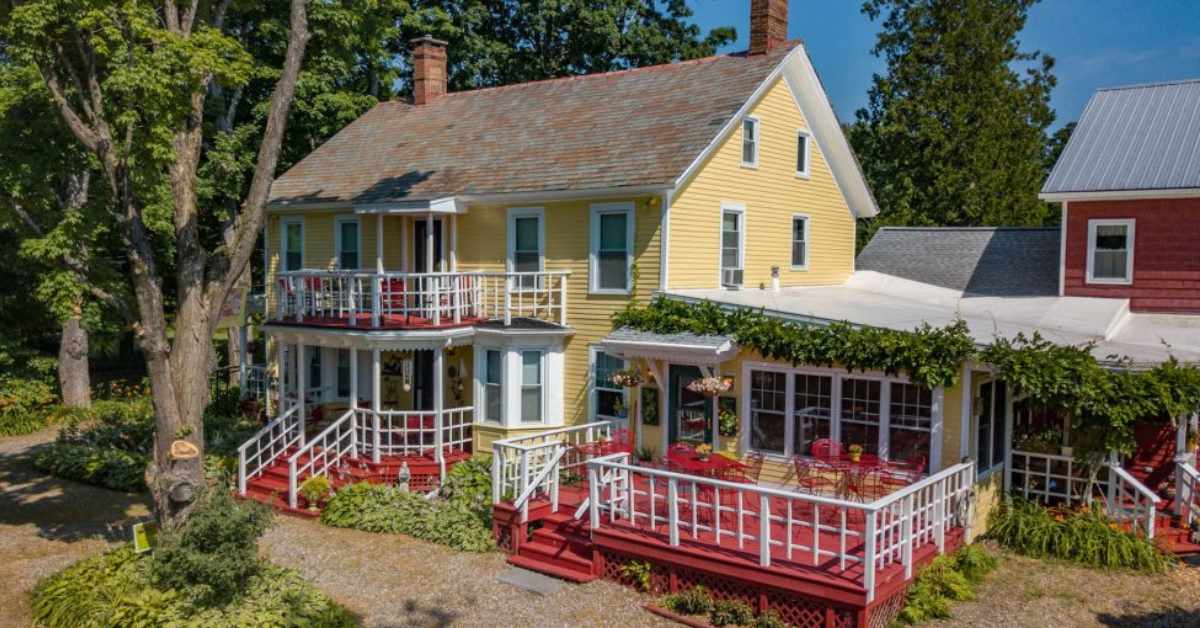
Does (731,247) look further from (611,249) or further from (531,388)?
(531,388)

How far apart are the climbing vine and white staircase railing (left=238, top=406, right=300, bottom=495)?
10.4 meters

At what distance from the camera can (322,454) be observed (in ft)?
56.2

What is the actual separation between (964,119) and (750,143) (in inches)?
535

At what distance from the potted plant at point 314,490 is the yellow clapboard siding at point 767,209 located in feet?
23.9

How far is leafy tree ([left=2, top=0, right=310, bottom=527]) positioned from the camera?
466 inches

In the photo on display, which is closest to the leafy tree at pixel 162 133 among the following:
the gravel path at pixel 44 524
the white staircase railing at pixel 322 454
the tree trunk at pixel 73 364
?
the gravel path at pixel 44 524

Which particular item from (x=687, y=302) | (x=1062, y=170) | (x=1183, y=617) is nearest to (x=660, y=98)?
(x=687, y=302)

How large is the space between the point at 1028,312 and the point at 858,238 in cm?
1771

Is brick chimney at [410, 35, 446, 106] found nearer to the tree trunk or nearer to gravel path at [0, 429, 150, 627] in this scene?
the tree trunk

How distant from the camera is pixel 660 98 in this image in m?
19.3

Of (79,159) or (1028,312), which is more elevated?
(79,159)

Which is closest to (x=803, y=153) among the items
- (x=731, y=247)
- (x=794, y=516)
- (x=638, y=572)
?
(x=731, y=247)

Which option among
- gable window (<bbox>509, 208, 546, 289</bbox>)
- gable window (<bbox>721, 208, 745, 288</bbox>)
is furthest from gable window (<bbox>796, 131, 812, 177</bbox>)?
gable window (<bbox>509, 208, 546, 289</bbox>)

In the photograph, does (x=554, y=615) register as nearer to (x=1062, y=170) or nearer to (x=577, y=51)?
(x=1062, y=170)
